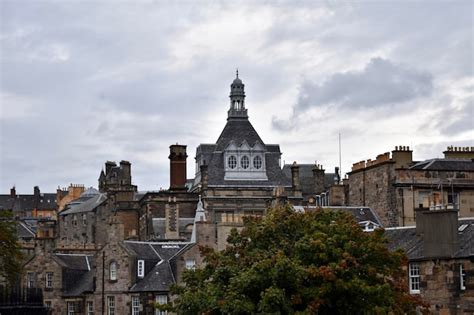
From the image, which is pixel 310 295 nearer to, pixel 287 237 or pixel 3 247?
pixel 287 237

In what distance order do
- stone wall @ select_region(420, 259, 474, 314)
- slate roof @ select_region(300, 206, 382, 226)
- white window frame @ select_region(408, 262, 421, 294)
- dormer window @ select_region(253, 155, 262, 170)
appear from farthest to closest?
dormer window @ select_region(253, 155, 262, 170) < slate roof @ select_region(300, 206, 382, 226) < white window frame @ select_region(408, 262, 421, 294) < stone wall @ select_region(420, 259, 474, 314)

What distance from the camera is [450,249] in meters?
54.8

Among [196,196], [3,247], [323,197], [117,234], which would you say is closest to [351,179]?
[323,197]

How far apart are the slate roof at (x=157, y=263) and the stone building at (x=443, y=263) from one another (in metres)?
20.7

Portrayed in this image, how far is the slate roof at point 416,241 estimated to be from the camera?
178 ft

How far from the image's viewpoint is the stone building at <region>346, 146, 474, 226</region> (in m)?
83.2

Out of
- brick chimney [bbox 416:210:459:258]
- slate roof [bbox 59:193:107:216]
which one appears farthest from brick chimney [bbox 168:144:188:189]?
brick chimney [bbox 416:210:459:258]

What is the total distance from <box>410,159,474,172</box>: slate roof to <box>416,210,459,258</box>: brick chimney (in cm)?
2795

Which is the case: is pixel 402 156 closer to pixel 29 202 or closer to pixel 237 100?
pixel 237 100

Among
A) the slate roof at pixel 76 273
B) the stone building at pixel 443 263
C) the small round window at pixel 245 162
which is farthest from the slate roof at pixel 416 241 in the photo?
the small round window at pixel 245 162

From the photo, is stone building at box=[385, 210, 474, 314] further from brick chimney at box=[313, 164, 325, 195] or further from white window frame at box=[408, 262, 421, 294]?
brick chimney at box=[313, 164, 325, 195]

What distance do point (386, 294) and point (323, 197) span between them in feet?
170

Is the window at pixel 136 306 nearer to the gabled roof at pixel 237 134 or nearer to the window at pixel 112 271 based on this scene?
the window at pixel 112 271

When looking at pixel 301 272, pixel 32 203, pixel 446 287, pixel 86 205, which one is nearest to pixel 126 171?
pixel 86 205
